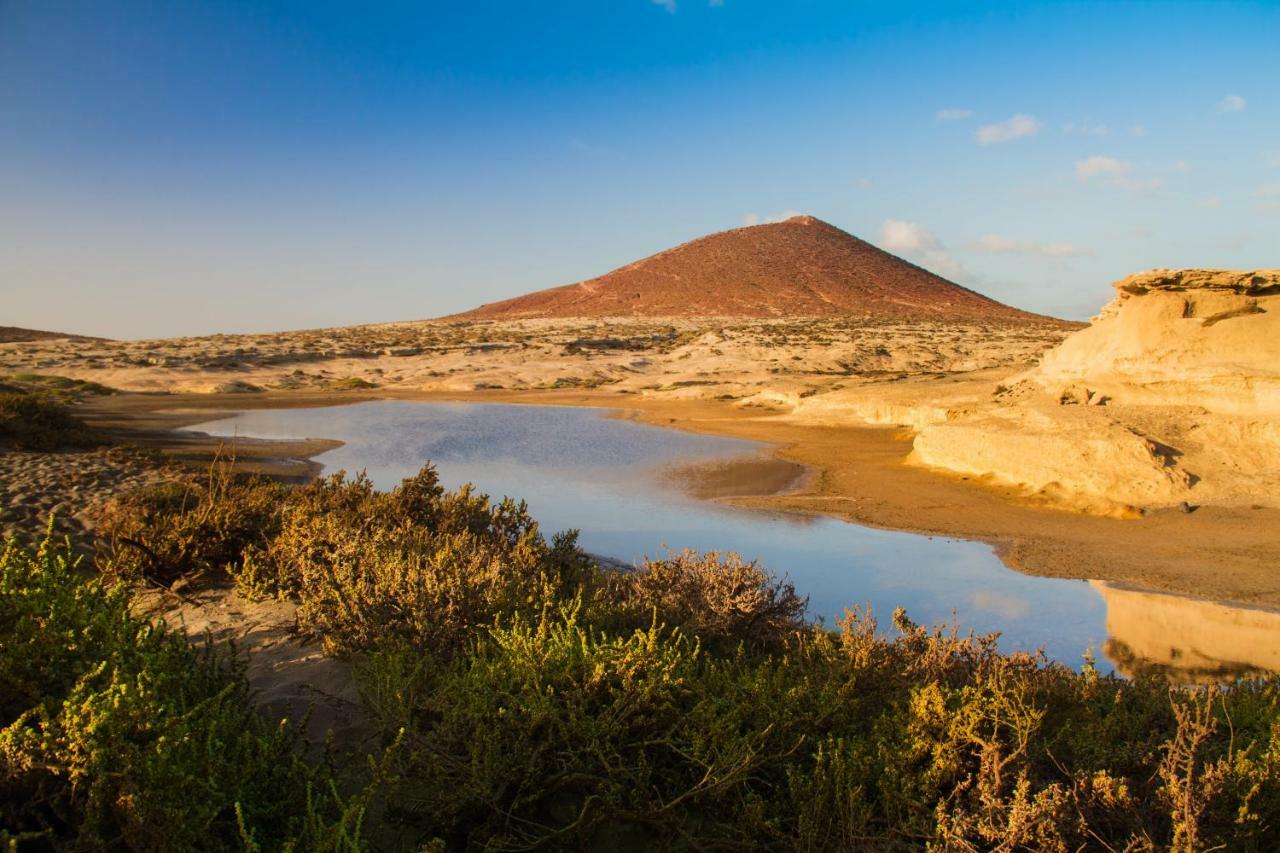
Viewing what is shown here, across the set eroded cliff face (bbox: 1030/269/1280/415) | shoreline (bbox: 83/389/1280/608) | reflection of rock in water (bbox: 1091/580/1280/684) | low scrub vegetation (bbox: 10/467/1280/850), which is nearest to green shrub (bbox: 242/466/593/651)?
low scrub vegetation (bbox: 10/467/1280/850)

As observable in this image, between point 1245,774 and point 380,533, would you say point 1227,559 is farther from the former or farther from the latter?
point 380,533

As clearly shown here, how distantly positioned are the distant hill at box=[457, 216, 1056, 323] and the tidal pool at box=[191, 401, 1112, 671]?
5231cm

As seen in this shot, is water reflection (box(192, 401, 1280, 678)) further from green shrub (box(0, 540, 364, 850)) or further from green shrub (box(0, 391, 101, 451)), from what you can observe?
green shrub (box(0, 540, 364, 850))

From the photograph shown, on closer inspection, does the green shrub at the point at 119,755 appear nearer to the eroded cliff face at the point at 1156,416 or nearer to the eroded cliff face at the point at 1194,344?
the eroded cliff face at the point at 1156,416

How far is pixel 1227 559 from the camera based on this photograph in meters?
8.77

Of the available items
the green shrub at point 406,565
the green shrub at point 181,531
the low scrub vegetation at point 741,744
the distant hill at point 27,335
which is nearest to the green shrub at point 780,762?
the low scrub vegetation at point 741,744

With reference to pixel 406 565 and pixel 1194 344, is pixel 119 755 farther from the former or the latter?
pixel 1194 344

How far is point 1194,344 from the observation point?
511 inches

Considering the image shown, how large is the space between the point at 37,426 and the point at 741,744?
1244cm

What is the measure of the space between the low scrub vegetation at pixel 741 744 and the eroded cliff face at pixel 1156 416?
7.45 metres

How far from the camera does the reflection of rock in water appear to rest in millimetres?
6172

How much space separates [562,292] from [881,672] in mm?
90408

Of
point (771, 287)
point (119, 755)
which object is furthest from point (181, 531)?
point (771, 287)

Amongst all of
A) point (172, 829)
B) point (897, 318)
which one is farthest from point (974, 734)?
point (897, 318)
